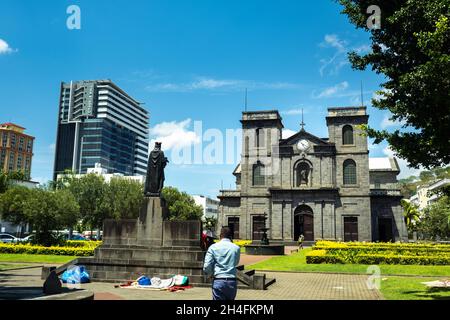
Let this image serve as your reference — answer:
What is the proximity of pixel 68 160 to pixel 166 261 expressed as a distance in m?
147

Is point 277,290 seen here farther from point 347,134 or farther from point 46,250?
point 347,134

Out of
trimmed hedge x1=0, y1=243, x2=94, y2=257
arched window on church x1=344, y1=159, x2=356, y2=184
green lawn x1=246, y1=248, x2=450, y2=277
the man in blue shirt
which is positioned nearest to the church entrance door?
arched window on church x1=344, y1=159, x2=356, y2=184

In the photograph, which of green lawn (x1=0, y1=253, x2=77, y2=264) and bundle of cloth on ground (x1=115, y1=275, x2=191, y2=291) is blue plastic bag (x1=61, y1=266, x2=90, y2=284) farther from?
green lawn (x1=0, y1=253, x2=77, y2=264)

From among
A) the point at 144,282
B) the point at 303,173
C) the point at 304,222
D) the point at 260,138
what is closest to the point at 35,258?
the point at 144,282

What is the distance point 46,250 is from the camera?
27266 mm

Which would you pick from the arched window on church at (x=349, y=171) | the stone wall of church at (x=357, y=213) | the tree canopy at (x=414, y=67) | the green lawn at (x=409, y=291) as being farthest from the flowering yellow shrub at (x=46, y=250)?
the arched window on church at (x=349, y=171)

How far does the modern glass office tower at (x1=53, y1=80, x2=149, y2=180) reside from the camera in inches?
5669

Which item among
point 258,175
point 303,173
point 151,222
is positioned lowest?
point 151,222

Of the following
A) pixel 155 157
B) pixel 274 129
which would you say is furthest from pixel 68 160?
pixel 155 157

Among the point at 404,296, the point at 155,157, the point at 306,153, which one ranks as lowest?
the point at 404,296

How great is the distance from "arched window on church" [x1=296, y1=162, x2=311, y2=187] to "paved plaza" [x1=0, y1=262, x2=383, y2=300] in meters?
30.8

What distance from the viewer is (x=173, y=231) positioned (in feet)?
52.1

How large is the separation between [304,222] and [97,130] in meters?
114
